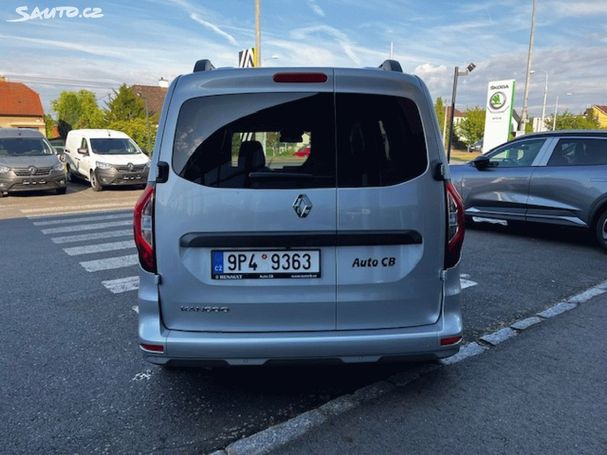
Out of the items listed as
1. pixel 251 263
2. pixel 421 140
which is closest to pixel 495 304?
pixel 421 140

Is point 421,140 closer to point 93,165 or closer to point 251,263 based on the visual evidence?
point 251,263

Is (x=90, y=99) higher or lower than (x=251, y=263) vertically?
higher

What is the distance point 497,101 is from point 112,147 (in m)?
17.6

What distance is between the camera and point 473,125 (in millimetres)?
63719

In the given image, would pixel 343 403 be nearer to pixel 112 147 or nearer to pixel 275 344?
pixel 275 344

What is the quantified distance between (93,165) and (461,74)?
1355 centimetres

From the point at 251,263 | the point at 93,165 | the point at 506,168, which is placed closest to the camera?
the point at 251,263

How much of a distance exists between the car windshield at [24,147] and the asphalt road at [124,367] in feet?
28.8

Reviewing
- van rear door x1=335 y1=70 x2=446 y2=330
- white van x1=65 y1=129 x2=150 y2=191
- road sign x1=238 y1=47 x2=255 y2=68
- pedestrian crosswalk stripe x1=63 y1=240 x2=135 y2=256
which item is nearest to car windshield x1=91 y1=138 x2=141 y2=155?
white van x1=65 y1=129 x2=150 y2=191

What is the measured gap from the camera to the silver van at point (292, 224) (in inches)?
97.7

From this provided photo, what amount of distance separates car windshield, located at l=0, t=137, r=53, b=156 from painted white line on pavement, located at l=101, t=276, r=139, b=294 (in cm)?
1142

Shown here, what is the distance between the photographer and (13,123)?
5694cm

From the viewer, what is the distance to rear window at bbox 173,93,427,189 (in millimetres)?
2514

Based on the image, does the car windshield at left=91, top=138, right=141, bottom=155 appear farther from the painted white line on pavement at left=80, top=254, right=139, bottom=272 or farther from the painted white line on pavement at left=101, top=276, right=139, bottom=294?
the painted white line on pavement at left=101, top=276, right=139, bottom=294
